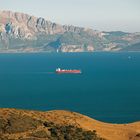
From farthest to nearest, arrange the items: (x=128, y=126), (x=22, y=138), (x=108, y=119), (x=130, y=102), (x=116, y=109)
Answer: (x=130, y=102)
(x=116, y=109)
(x=108, y=119)
(x=128, y=126)
(x=22, y=138)

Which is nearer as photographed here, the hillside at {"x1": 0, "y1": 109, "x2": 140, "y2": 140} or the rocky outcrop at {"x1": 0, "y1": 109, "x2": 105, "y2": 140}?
the rocky outcrop at {"x1": 0, "y1": 109, "x2": 105, "y2": 140}

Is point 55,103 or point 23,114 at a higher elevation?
point 23,114

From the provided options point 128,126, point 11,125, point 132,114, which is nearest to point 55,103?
point 132,114

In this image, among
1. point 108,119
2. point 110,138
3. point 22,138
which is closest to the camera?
point 22,138

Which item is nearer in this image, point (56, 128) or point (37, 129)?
point (37, 129)

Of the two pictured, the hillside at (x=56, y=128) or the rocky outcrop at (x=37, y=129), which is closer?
the rocky outcrop at (x=37, y=129)

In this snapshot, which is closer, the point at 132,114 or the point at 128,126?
the point at 128,126

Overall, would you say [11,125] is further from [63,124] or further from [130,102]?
[130,102]

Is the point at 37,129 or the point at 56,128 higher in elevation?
the point at 56,128
